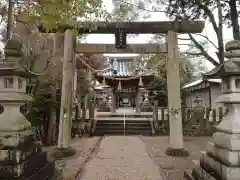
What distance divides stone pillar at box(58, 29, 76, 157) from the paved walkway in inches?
48.2

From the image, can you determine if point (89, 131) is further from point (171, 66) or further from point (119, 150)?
point (171, 66)

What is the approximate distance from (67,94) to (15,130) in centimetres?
395

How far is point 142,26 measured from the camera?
795 centimetres

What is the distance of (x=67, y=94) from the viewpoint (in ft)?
24.8

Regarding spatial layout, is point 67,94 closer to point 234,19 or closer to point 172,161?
point 172,161

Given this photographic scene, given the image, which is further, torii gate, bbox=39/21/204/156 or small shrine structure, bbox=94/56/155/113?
small shrine structure, bbox=94/56/155/113

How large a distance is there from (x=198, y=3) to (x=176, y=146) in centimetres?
609

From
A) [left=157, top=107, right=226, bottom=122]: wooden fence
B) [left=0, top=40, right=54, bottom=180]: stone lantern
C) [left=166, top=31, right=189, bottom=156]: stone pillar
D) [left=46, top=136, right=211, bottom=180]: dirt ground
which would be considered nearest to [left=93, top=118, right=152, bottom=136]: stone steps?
[left=157, top=107, right=226, bottom=122]: wooden fence

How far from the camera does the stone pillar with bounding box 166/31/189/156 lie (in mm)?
7477

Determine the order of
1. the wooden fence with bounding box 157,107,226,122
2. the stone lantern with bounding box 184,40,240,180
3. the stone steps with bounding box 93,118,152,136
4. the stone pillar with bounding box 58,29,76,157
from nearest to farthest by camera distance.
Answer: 1. the stone lantern with bounding box 184,40,240,180
2. the stone pillar with bounding box 58,29,76,157
3. the wooden fence with bounding box 157,107,226,122
4. the stone steps with bounding box 93,118,152,136

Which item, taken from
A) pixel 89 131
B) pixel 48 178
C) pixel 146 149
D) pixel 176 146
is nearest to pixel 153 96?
pixel 89 131

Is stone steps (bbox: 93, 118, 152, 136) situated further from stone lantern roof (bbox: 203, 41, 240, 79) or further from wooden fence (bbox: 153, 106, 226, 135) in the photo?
stone lantern roof (bbox: 203, 41, 240, 79)

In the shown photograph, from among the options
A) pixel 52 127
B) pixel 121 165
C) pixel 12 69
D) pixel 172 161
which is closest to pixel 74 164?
pixel 121 165

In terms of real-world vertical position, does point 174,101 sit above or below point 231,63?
below
